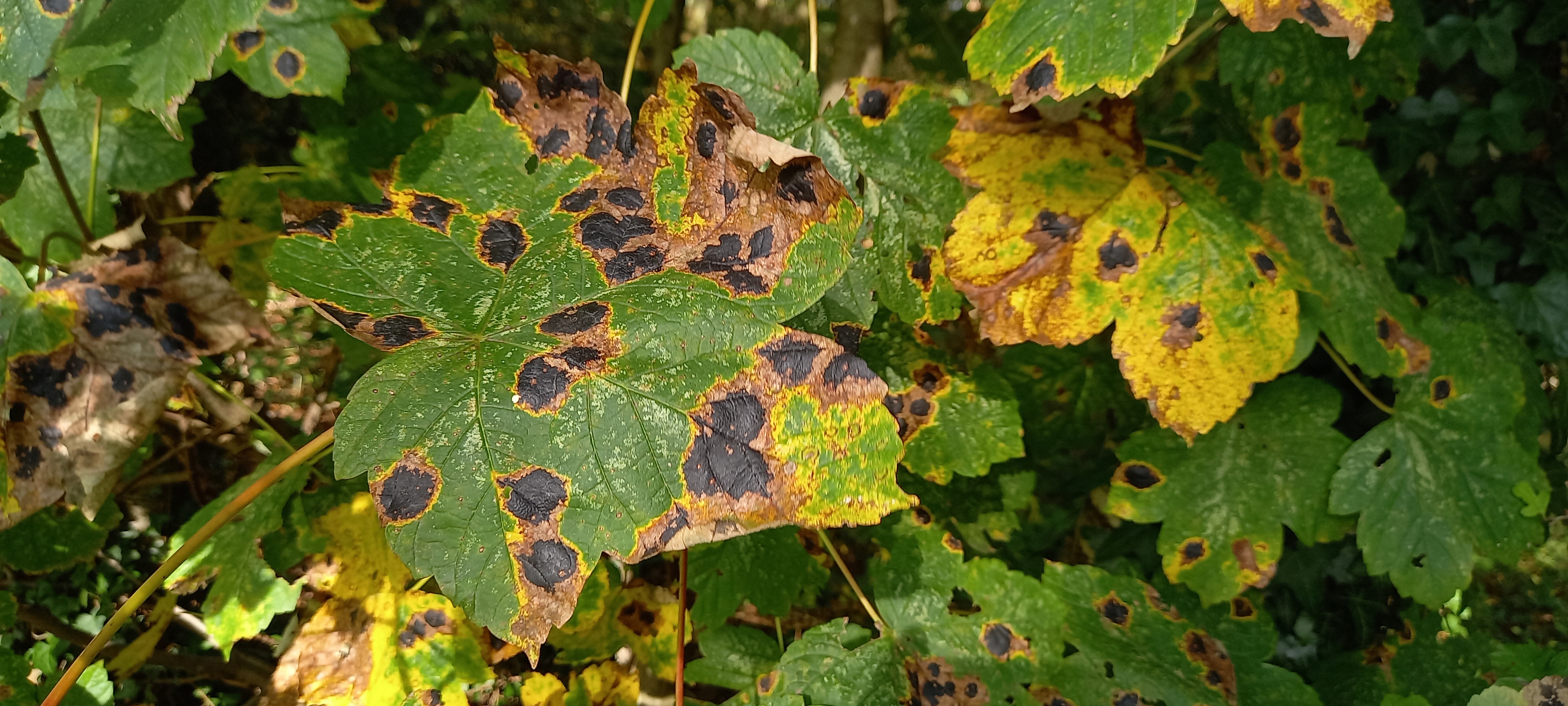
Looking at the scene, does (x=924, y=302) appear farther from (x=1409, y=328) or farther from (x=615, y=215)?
(x=1409, y=328)

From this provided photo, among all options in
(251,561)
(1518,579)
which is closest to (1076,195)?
(251,561)

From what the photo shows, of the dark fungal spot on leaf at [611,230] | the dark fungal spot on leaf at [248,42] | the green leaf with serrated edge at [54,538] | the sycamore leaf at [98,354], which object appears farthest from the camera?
the green leaf with serrated edge at [54,538]

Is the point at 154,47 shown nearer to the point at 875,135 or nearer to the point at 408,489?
the point at 408,489

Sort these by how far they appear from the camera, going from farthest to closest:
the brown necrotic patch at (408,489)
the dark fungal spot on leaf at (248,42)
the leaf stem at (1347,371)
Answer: the leaf stem at (1347,371), the dark fungal spot on leaf at (248,42), the brown necrotic patch at (408,489)

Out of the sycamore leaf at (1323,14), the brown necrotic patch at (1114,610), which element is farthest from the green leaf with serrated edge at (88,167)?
the brown necrotic patch at (1114,610)

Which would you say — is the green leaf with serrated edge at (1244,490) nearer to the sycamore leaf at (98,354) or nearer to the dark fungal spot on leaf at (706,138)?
the dark fungal spot on leaf at (706,138)

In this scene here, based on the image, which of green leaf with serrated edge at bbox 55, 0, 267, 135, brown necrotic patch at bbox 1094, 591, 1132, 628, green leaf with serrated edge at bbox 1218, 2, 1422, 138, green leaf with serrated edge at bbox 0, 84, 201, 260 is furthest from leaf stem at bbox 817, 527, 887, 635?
green leaf with serrated edge at bbox 0, 84, 201, 260
